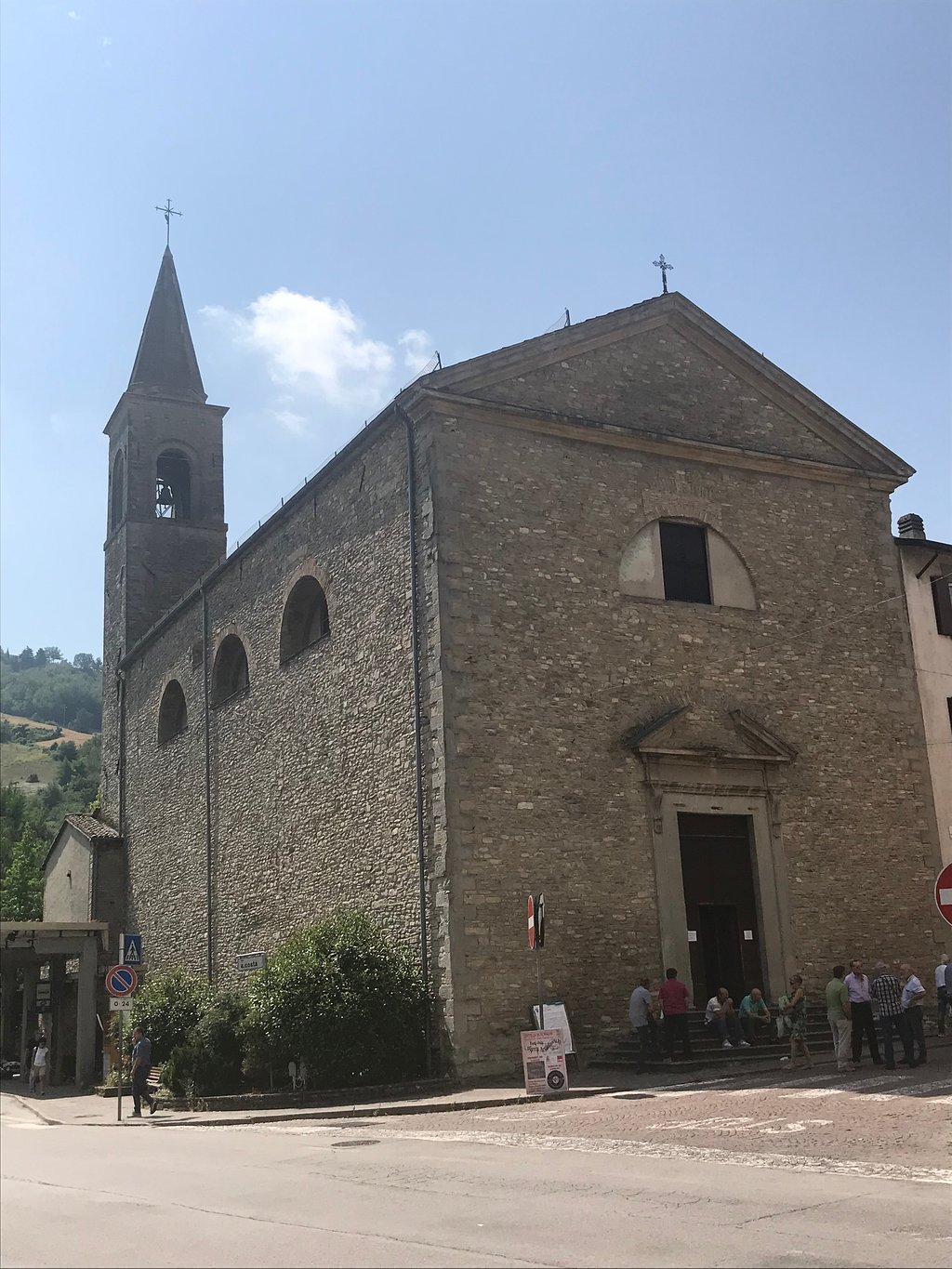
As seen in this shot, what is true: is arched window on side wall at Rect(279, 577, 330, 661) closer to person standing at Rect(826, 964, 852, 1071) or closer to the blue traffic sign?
the blue traffic sign

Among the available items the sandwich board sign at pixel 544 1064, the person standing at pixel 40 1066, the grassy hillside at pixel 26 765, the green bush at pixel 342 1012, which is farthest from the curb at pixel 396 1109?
the grassy hillside at pixel 26 765

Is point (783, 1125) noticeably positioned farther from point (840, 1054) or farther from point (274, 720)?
point (274, 720)

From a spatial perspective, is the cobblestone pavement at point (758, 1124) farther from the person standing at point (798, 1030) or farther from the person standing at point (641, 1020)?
the person standing at point (641, 1020)

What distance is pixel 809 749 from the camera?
70.7 feet

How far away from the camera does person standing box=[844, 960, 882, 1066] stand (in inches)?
643

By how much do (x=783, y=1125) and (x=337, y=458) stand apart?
14.3 meters

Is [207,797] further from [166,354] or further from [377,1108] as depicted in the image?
[166,354]

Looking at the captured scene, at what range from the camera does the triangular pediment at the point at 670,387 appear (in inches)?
816

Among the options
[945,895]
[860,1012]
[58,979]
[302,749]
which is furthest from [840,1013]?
[58,979]

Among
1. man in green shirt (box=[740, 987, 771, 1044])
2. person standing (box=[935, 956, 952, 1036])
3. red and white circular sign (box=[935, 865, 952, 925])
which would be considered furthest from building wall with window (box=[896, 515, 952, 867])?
red and white circular sign (box=[935, 865, 952, 925])

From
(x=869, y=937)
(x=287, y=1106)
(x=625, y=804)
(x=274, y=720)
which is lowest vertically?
(x=287, y=1106)

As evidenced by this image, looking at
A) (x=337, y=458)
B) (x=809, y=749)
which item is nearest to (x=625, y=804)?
(x=809, y=749)

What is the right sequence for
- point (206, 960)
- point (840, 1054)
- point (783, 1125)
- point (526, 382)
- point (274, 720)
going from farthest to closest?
point (206, 960) < point (274, 720) < point (526, 382) < point (840, 1054) < point (783, 1125)

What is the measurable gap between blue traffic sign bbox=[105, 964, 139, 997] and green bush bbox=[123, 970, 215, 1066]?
7.31ft
